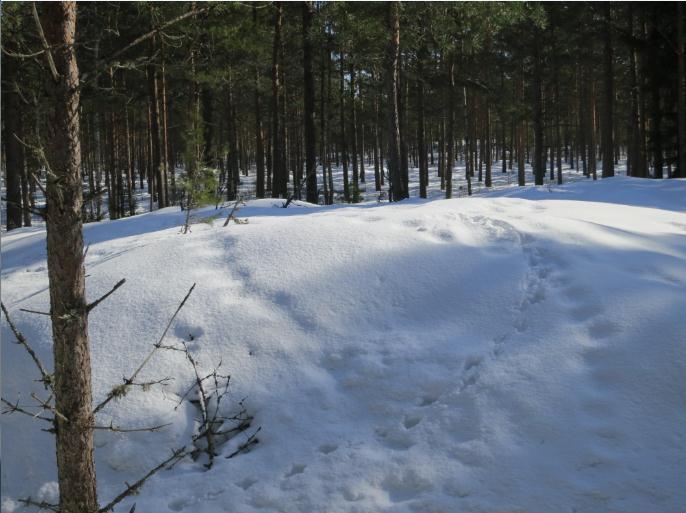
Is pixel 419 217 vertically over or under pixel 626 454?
over

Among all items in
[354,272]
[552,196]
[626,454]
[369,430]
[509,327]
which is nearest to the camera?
[626,454]

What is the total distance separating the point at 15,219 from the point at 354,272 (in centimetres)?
1472

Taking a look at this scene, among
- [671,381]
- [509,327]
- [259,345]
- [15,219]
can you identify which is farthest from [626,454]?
[15,219]

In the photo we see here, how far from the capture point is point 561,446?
3.16 meters

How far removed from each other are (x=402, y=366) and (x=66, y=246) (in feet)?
8.08

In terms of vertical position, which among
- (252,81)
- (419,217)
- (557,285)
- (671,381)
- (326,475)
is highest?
(252,81)

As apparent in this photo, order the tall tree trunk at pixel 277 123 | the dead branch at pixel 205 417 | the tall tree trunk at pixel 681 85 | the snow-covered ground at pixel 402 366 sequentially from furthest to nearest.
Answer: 1. the tall tree trunk at pixel 277 123
2. the tall tree trunk at pixel 681 85
3. the dead branch at pixel 205 417
4. the snow-covered ground at pixel 402 366

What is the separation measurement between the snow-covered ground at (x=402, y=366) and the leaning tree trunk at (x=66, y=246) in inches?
41.5

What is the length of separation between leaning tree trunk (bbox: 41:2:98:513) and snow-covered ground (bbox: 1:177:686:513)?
3.46ft

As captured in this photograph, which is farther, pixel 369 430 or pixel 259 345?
pixel 259 345

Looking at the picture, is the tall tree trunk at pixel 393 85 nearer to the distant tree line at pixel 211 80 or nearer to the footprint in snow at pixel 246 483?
the distant tree line at pixel 211 80

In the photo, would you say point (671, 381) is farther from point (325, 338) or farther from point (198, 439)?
point (198, 439)

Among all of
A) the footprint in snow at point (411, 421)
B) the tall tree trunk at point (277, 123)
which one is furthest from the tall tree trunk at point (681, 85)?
the footprint in snow at point (411, 421)

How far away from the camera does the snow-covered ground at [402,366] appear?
122 inches
